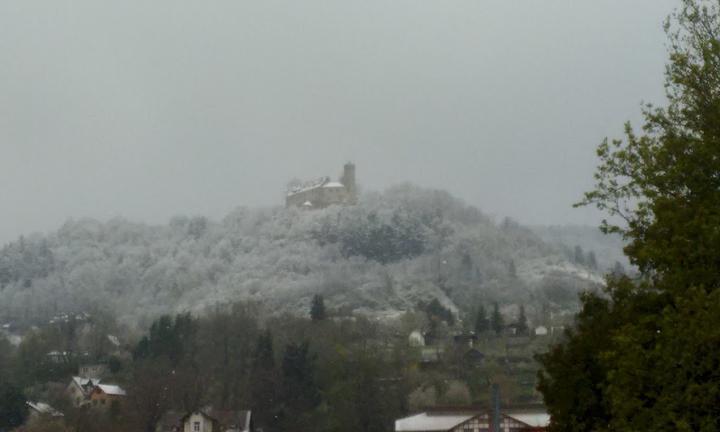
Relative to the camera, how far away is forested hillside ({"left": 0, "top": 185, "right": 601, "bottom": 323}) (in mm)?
153875

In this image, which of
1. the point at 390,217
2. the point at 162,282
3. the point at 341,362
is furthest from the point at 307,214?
the point at 341,362

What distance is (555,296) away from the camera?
15262 centimetres

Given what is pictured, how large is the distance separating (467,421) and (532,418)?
4467mm

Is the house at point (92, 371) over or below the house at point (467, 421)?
over

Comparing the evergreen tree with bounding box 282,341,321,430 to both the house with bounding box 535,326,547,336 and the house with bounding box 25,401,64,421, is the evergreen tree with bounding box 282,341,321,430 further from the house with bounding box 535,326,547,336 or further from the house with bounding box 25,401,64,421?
the house with bounding box 535,326,547,336

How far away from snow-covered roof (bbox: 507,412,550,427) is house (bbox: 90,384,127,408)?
97.4 feet

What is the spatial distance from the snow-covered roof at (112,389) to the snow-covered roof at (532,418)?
107ft

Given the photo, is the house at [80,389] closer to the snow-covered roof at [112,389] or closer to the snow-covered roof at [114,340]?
the snow-covered roof at [112,389]

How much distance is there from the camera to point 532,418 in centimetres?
5616

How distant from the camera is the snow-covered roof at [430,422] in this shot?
57094mm

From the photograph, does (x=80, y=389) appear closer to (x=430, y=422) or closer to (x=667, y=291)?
(x=430, y=422)

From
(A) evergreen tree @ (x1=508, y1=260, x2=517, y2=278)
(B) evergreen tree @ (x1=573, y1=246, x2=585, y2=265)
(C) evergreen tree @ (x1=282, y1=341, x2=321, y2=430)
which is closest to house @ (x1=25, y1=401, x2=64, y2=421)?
(C) evergreen tree @ (x1=282, y1=341, x2=321, y2=430)

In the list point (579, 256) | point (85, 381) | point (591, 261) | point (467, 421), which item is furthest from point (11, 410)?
point (579, 256)

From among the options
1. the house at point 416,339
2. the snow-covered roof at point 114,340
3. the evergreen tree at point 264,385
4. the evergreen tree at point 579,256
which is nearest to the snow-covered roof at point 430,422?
the evergreen tree at point 264,385
